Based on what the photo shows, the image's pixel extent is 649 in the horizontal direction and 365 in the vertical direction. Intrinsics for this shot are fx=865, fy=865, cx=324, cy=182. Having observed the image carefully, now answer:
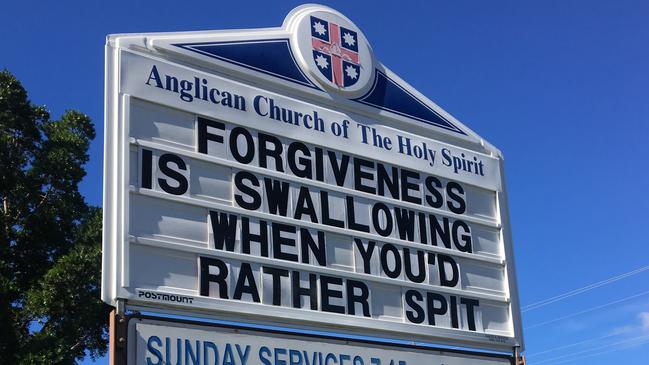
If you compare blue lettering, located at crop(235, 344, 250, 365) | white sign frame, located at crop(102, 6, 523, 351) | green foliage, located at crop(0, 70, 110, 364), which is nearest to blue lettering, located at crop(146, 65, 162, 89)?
white sign frame, located at crop(102, 6, 523, 351)

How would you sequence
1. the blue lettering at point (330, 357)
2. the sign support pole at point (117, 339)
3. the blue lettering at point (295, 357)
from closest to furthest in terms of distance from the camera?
the sign support pole at point (117, 339)
the blue lettering at point (295, 357)
the blue lettering at point (330, 357)

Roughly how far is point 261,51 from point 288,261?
1.83 meters

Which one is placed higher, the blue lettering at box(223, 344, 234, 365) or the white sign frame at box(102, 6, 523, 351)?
the white sign frame at box(102, 6, 523, 351)

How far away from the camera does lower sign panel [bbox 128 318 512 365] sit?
18.2 ft

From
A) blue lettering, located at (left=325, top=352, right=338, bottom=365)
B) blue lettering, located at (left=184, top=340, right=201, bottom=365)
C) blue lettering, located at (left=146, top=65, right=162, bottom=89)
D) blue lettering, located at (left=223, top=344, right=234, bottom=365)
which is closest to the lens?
blue lettering, located at (left=184, top=340, right=201, bottom=365)

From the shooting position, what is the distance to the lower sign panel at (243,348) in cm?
556

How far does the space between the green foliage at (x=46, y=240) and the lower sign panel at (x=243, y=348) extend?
752cm

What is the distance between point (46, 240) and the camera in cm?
1444

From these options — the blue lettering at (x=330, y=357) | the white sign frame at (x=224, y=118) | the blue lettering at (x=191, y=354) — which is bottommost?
the blue lettering at (x=191, y=354)

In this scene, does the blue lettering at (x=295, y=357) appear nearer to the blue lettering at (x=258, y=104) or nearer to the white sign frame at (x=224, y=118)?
the white sign frame at (x=224, y=118)

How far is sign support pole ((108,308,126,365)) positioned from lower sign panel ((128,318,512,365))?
5 centimetres

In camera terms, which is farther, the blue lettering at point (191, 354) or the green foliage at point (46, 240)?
the green foliage at point (46, 240)

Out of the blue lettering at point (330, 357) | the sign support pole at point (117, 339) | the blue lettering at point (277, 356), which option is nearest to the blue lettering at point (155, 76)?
the sign support pole at point (117, 339)

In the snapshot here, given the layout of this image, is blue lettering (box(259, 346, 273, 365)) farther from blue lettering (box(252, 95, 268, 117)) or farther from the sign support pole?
blue lettering (box(252, 95, 268, 117))
